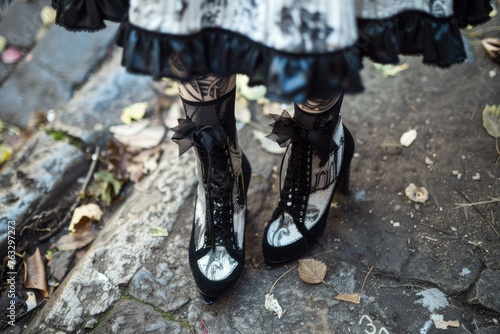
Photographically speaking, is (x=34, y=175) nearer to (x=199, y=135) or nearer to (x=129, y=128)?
(x=129, y=128)

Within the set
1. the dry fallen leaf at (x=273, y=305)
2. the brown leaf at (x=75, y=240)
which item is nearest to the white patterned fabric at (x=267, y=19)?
the dry fallen leaf at (x=273, y=305)

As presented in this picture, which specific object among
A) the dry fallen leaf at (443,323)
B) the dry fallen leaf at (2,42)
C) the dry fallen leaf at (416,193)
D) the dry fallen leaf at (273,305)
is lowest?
the dry fallen leaf at (2,42)

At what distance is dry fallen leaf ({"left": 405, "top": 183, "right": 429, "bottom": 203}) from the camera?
4.21 feet

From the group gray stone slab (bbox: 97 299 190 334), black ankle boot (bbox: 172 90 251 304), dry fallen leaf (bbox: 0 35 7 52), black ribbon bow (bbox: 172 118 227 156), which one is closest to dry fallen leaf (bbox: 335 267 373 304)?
black ankle boot (bbox: 172 90 251 304)

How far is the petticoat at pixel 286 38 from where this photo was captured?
683 mm

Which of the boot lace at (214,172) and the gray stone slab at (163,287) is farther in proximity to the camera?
the gray stone slab at (163,287)

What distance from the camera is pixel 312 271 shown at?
45.4 inches

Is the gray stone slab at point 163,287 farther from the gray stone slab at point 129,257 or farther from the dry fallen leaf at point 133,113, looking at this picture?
the dry fallen leaf at point 133,113

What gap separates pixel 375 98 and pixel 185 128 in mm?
867

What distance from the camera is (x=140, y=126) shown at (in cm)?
164

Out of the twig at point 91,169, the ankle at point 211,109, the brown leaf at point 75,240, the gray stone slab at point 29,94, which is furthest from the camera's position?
the gray stone slab at point 29,94

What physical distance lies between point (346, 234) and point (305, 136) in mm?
367

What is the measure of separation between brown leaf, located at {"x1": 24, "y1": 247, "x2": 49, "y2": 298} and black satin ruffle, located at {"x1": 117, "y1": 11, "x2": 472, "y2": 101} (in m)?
0.80

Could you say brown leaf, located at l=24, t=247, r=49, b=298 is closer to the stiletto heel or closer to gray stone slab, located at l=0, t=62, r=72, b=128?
gray stone slab, located at l=0, t=62, r=72, b=128
